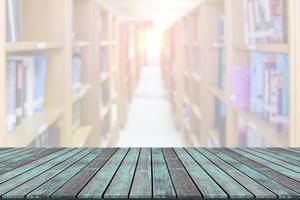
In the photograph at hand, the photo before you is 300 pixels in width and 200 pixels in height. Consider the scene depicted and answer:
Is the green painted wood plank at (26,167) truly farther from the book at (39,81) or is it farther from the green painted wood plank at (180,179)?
the book at (39,81)

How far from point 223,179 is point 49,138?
1749mm

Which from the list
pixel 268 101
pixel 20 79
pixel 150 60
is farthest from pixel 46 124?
pixel 150 60

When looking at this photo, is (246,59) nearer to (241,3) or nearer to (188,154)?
(241,3)

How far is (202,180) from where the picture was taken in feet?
3.15

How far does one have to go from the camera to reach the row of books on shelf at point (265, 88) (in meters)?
1.97

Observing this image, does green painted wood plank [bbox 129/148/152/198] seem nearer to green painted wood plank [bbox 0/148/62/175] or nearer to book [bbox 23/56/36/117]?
green painted wood plank [bbox 0/148/62/175]

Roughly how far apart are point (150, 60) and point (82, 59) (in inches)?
773

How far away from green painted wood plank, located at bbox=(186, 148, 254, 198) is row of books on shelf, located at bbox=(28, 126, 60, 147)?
129 centimetres

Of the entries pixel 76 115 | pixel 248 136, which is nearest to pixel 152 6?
pixel 76 115

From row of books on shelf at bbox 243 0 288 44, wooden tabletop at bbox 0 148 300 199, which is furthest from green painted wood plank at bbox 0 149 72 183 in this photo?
row of books on shelf at bbox 243 0 288 44

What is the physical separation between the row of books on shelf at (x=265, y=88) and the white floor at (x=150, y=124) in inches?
125

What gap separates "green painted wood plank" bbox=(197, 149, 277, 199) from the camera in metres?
0.86

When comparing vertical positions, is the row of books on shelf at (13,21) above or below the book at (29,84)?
above

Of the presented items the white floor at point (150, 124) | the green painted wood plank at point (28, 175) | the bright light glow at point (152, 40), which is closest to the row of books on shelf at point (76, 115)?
the white floor at point (150, 124)
